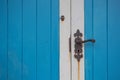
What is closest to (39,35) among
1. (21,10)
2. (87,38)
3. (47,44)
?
(47,44)

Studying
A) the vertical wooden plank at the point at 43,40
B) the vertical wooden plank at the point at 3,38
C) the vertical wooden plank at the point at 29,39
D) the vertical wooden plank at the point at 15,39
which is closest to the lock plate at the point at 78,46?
the vertical wooden plank at the point at 43,40

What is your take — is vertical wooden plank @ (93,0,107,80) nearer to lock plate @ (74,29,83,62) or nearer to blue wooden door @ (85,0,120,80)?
blue wooden door @ (85,0,120,80)

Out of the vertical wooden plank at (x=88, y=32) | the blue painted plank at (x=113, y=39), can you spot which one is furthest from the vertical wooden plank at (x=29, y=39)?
the blue painted plank at (x=113, y=39)

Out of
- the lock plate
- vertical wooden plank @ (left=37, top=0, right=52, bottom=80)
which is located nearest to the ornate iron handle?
the lock plate

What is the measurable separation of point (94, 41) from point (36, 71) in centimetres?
60

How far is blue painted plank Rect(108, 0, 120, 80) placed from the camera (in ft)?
6.82

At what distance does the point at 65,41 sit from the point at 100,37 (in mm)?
318

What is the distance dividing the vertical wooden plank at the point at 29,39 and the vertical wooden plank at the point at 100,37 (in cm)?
56

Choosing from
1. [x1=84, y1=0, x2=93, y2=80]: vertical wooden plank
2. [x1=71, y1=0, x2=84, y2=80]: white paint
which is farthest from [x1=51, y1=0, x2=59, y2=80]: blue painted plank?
[x1=84, y1=0, x2=93, y2=80]: vertical wooden plank

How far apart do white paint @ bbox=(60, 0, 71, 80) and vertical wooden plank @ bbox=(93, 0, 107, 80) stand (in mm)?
234

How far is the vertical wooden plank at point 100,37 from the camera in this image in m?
2.08

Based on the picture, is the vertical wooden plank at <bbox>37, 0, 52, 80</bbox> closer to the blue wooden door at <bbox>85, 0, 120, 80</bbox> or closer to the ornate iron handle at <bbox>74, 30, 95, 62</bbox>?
the ornate iron handle at <bbox>74, 30, 95, 62</bbox>

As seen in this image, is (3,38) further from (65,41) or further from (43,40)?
(65,41)

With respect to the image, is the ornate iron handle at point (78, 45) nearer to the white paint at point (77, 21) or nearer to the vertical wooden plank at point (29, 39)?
the white paint at point (77, 21)
